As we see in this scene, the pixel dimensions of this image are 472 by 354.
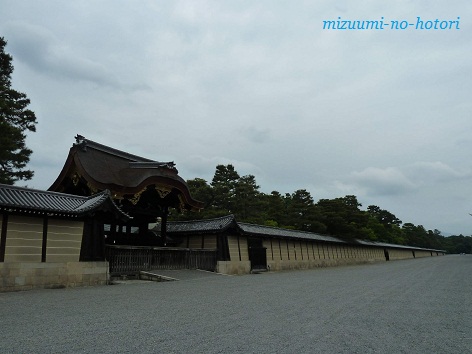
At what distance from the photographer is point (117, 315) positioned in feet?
22.5

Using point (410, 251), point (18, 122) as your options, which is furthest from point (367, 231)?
point (18, 122)

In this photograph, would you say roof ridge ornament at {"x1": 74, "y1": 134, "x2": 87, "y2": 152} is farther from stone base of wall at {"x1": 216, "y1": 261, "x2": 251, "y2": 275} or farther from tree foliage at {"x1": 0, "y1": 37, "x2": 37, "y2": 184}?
stone base of wall at {"x1": 216, "y1": 261, "x2": 251, "y2": 275}

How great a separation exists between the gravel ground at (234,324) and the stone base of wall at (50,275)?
171 centimetres

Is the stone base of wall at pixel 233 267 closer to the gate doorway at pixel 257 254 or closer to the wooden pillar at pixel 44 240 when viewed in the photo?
the gate doorway at pixel 257 254

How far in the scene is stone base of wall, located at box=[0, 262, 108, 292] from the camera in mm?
11203

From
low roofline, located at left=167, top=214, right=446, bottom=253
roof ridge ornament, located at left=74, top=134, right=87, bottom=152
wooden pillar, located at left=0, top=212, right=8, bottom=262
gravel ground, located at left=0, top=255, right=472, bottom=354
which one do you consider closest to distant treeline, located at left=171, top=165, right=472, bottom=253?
low roofline, located at left=167, top=214, right=446, bottom=253

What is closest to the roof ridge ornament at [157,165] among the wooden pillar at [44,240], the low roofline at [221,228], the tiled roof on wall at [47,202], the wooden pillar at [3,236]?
the low roofline at [221,228]

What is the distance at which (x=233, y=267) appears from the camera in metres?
21.7

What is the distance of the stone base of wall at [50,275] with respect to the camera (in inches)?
441

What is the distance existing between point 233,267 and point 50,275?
1158cm

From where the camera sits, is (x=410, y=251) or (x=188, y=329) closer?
(x=188, y=329)

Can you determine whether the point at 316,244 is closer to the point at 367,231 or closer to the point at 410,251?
the point at 367,231

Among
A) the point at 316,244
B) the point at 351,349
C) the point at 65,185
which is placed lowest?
the point at 351,349

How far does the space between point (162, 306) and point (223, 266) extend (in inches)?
515
